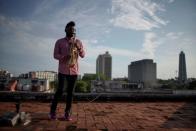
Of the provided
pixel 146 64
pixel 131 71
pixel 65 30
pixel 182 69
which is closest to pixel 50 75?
pixel 131 71

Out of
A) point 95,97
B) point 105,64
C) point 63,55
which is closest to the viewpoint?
point 63,55

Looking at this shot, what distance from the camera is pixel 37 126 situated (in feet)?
9.25

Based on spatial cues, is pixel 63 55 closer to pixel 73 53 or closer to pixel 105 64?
pixel 73 53

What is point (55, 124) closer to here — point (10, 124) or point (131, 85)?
point (10, 124)

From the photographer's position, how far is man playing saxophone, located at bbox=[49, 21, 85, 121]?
3570 millimetres

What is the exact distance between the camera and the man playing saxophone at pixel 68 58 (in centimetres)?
357

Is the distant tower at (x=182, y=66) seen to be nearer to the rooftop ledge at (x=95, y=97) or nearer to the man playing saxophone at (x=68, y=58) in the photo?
the rooftop ledge at (x=95, y=97)

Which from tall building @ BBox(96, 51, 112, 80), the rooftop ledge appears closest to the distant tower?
tall building @ BBox(96, 51, 112, 80)

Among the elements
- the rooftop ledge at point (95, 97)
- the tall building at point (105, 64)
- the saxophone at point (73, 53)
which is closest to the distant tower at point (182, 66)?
the tall building at point (105, 64)

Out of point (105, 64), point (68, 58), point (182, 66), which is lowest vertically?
point (68, 58)

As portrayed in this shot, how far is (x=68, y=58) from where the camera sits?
3.61 metres

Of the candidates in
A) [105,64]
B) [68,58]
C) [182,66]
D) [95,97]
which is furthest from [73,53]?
[182,66]

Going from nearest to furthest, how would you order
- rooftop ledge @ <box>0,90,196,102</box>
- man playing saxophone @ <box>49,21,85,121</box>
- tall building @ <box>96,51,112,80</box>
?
1. man playing saxophone @ <box>49,21,85,121</box>
2. rooftop ledge @ <box>0,90,196,102</box>
3. tall building @ <box>96,51,112,80</box>

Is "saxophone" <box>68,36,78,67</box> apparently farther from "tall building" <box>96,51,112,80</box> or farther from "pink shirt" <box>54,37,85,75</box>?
"tall building" <box>96,51,112,80</box>
